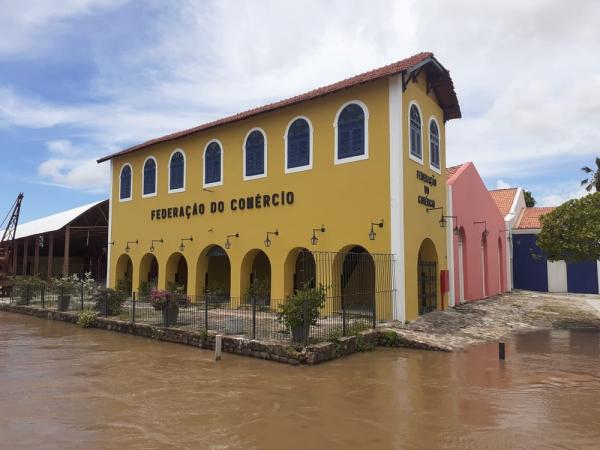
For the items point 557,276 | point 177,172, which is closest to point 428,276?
point 177,172

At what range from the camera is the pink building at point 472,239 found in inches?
715

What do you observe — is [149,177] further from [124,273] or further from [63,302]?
[63,302]

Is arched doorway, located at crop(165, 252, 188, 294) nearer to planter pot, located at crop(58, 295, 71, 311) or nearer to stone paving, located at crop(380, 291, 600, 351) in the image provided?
planter pot, located at crop(58, 295, 71, 311)

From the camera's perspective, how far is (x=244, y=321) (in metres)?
13.6

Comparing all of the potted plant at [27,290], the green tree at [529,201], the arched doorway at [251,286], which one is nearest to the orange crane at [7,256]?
the potted plant at [27,290]

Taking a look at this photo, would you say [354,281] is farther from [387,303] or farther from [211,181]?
[211,181]

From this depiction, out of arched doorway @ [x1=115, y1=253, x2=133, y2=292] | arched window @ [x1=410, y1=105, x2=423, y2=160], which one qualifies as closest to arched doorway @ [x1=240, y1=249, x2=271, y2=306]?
arched window @ [x1=410, y1=105, x2=423, y2=160]

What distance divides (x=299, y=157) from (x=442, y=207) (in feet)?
16.7

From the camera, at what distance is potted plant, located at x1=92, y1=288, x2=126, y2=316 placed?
1625 centimetres

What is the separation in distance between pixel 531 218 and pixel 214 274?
18.7 meters

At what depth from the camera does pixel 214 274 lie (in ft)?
71.5

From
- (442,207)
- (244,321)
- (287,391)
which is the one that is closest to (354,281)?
(442,207)

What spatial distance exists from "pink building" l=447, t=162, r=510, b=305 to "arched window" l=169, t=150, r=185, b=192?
10.4 metres

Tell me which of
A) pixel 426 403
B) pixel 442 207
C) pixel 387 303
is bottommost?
pixel 426 403
